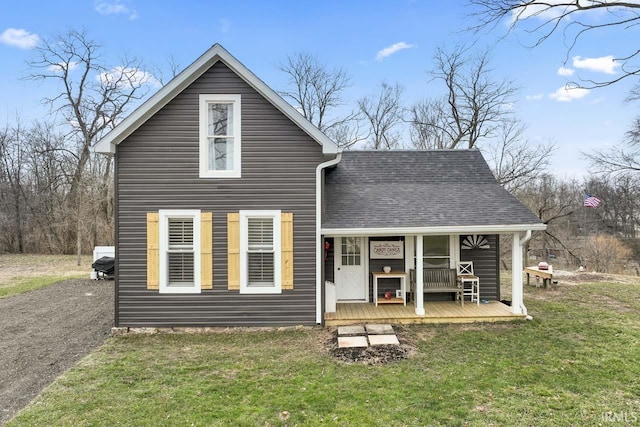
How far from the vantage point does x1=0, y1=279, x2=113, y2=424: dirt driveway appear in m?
5.06

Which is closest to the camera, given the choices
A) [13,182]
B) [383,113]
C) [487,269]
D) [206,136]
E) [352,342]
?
[352,342]

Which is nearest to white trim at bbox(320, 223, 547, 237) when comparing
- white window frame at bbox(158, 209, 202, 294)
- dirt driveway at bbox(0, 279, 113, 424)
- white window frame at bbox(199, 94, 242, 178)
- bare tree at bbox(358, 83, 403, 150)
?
white window frame at bbox(199, 94, 242, 178)

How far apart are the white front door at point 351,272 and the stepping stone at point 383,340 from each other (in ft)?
7.52

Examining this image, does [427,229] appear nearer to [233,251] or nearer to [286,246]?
[286,246]

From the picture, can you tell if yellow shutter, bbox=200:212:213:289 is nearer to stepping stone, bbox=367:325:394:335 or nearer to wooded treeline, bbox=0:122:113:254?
stepping stone, bbox=367:325:394:335

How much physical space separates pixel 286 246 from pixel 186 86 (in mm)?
3946

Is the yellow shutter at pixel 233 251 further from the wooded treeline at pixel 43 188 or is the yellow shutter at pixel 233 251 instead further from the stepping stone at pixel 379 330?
the wooded treeline at pixel 43 188

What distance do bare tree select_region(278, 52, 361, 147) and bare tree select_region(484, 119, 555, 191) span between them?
898 centimetres

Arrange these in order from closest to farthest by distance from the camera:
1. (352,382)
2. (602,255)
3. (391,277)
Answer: (352,382) → (391,277) → (602,255)

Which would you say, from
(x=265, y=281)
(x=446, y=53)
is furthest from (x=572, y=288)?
(x=446, y=53)

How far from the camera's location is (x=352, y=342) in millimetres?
6273

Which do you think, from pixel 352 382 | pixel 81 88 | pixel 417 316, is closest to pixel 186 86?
pixel 352 382

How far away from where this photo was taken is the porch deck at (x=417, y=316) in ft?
24.3

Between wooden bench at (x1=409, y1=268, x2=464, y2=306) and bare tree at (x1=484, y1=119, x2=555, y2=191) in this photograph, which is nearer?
wooden bench at (x1=409, y1=268, x2=464, y2=306)
